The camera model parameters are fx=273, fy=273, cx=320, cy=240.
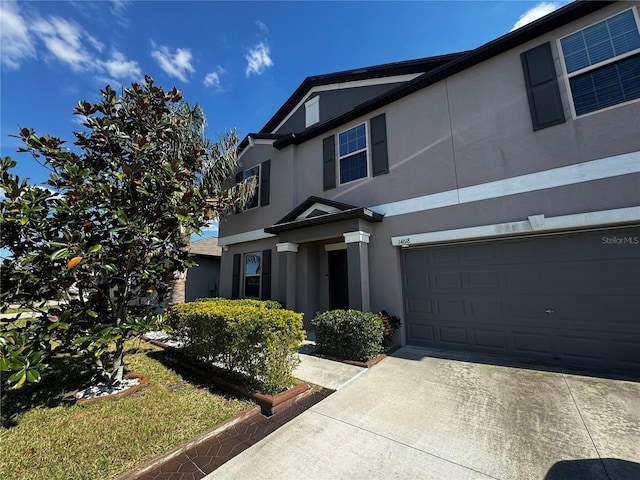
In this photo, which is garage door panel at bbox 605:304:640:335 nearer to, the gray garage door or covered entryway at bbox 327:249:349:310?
the gray garage door

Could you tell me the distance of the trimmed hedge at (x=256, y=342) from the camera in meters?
3.93

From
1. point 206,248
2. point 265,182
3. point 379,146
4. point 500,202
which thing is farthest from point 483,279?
point 206,248

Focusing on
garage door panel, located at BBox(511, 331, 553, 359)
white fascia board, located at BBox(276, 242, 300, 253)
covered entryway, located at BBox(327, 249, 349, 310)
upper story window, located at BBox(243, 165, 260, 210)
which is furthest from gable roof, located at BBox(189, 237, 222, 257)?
garage door panel, located at BBox(511, 331, 553, 359)

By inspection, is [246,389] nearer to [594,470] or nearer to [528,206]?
[594,470]

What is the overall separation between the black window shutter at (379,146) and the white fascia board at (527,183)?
1124 mm

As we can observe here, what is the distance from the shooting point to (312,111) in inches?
416

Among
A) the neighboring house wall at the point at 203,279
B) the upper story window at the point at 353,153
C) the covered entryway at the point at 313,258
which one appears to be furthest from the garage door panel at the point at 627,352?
the neighboring house wall at the point at 203,279

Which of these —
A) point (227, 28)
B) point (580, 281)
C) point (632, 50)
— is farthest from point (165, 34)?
point (580, 281)

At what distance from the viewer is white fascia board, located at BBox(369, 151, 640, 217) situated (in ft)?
15.6

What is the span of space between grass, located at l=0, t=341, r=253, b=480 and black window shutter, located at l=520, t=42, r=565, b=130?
24.5 feet

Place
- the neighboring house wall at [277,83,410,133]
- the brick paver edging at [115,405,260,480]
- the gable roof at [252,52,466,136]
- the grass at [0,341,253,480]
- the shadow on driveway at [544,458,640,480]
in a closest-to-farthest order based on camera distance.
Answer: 1. the shadow on driveway at [544,458,640,480]
2. the brick paver edging at [115,405,260,480]
3. the grass at [0,341,253,480]
4. the gable roof at [252,52,466,136]
5. the neighboring house wall at [277,83,410,133]

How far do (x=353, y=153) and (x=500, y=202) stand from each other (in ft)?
14.0

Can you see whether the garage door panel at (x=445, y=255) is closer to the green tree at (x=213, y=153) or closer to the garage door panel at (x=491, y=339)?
the garage door panel at (x=491, y=339)

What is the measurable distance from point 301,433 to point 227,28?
9.85 metres
